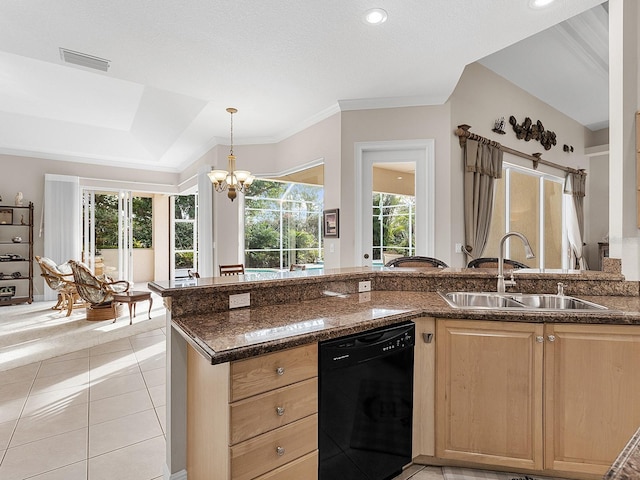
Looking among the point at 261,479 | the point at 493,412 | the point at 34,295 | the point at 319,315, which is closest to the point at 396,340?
the point at 319,315

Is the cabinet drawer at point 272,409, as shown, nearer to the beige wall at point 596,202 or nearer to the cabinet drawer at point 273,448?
the cabinet drawer at point 273,448

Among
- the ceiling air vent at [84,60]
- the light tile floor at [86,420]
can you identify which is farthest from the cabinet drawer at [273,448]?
the ceiling air vent at [84,60]

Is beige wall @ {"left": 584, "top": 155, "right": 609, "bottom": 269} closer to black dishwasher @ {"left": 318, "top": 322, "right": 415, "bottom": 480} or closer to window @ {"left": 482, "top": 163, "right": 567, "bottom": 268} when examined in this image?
window @ {"left": 482, "top": 163, "right": 567, "bottom": 268}

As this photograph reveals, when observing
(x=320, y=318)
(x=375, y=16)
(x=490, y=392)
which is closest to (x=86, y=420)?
(x=320, y=318)

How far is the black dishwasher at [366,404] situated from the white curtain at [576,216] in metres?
6.07

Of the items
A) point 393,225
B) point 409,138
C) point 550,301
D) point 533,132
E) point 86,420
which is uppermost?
point 533,132

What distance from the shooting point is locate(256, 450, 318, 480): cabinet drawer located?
125 cm

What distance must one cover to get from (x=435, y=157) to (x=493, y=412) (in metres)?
2.93

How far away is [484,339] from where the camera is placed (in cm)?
171

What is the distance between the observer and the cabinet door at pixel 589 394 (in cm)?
159

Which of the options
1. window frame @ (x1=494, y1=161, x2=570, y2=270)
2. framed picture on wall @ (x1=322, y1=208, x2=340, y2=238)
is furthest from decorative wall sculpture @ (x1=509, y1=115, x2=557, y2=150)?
framed picture on wall @ (x1=322, y1=208, x2=340, y2=238)

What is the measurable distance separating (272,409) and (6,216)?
7752 mm

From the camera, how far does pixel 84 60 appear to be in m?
3.25

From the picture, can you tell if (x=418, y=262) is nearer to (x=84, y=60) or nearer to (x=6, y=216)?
(x=84, y=60)
